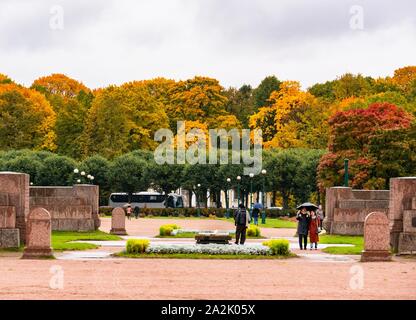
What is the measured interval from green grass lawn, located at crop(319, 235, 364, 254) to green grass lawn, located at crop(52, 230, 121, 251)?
29.0ft

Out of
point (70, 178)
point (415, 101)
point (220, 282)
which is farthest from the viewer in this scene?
point (70, 178)

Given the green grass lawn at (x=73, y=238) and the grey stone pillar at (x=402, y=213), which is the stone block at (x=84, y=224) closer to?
the green grass lawn at (x=73, y=238)

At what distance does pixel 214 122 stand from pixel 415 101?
3368 centimetres

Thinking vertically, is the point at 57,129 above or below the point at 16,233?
above

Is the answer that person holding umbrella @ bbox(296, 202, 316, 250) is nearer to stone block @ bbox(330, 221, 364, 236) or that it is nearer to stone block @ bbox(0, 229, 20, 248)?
stone block @ bbox(330, 221, 364, 236)

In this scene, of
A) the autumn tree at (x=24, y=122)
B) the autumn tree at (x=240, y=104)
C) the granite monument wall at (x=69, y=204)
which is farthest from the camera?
the autumn tree at (x=240, y=104)

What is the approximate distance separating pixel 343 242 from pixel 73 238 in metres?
11.8

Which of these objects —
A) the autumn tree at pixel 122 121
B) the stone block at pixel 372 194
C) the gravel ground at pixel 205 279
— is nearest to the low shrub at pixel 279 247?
the gravel ground at pixel 205 279

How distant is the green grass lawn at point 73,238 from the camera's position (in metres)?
39.1

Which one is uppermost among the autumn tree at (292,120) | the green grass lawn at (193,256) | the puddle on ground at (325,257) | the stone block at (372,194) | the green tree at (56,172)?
the autumn tree at (292,120)

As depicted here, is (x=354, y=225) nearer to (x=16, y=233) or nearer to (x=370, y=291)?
(x=16, y=233)

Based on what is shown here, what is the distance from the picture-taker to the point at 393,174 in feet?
246

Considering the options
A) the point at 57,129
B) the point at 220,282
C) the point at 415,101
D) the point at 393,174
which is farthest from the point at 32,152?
Answer: the point at 220,282

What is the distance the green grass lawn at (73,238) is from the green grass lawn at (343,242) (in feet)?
29.0
